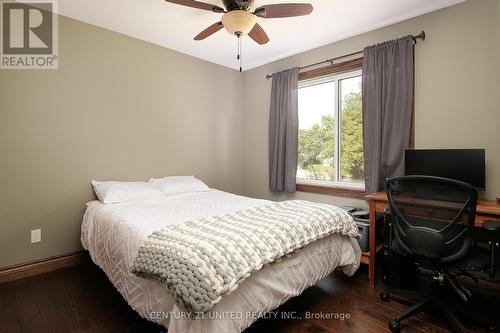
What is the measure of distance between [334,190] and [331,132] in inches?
29.1

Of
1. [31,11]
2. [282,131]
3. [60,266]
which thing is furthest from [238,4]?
[60,266]

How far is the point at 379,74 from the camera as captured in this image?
2.68 meters

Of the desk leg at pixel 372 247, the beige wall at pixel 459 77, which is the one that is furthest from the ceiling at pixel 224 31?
the desk leg at pixel 372 247

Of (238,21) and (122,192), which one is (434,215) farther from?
(122,192)

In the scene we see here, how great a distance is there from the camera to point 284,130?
355 centimetres

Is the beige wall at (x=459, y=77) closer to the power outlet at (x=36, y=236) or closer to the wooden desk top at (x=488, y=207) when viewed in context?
the wooden desk top at (x=488, y=207)

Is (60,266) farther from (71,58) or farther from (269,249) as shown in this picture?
(269,249)

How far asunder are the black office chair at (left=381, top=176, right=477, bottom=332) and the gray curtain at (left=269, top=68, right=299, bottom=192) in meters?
1.78

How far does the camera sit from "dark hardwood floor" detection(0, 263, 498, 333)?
1.73 metres

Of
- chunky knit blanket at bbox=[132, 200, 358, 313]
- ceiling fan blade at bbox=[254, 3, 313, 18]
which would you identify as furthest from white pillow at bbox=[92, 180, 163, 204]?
ceiling fan blade at bbox=[254, 3, 313, 18]

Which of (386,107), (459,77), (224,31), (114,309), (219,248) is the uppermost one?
(224,31)

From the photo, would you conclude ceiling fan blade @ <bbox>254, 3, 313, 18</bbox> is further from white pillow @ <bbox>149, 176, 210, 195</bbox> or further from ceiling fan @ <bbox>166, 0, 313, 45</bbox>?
white pillow @ <bbox>149, 176, 210, 195</bbox>

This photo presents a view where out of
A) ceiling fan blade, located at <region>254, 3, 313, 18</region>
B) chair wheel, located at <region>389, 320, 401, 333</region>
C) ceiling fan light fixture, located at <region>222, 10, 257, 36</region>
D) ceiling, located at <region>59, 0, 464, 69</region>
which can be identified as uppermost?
ceiling, located at <region>59, 0, 464, 69</region>

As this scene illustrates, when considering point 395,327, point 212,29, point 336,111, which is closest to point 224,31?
point 212,29
